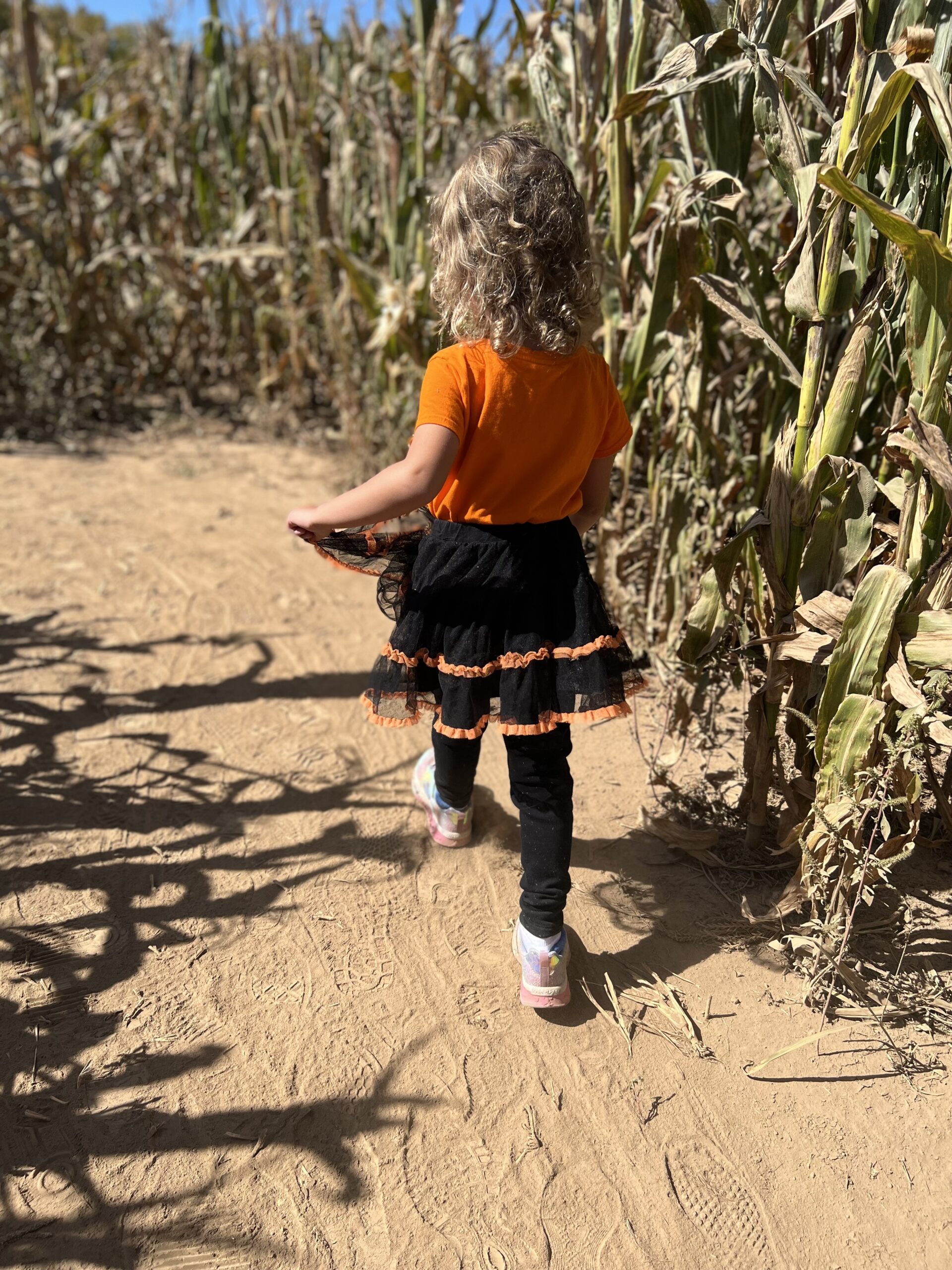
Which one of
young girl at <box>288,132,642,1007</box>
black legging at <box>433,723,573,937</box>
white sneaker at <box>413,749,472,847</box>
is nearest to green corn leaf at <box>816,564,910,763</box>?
young girl at <box>288,132,642,1007</box>

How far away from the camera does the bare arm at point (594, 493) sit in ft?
6.15

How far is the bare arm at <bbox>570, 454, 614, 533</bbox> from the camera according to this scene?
6.15 ft

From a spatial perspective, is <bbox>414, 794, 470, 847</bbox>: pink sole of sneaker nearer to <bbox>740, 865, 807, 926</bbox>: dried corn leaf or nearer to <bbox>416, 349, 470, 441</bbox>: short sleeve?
<bbox>740, 865, 807, 926</bbox>: dried corn leaf

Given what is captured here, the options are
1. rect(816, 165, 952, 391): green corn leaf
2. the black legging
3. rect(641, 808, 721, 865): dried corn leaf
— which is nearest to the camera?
rect(816, 165, 952, 391): green corn leaf

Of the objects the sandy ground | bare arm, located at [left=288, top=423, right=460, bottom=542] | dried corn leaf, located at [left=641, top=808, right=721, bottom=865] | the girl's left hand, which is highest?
bare arm, located at [left=288, top=423, right=460, bottom=542]

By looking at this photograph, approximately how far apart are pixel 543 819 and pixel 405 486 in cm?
68

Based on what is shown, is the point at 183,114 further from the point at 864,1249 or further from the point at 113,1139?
the point at 864,1249

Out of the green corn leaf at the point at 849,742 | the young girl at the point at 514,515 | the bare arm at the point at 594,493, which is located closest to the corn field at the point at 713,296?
the green corn leaf at the point at 849,742

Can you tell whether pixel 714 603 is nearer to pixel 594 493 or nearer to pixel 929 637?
pixel 594 493

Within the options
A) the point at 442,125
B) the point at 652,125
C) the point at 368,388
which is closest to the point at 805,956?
the point at 652,125

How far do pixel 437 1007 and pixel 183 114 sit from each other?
17.5 ft

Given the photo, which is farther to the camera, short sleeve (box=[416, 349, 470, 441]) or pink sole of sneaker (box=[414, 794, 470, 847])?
pink sole of sneaker (box=[414, 794, 470, 847])

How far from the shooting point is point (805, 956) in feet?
6.29

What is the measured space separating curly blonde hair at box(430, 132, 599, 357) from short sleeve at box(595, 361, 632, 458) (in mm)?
155
